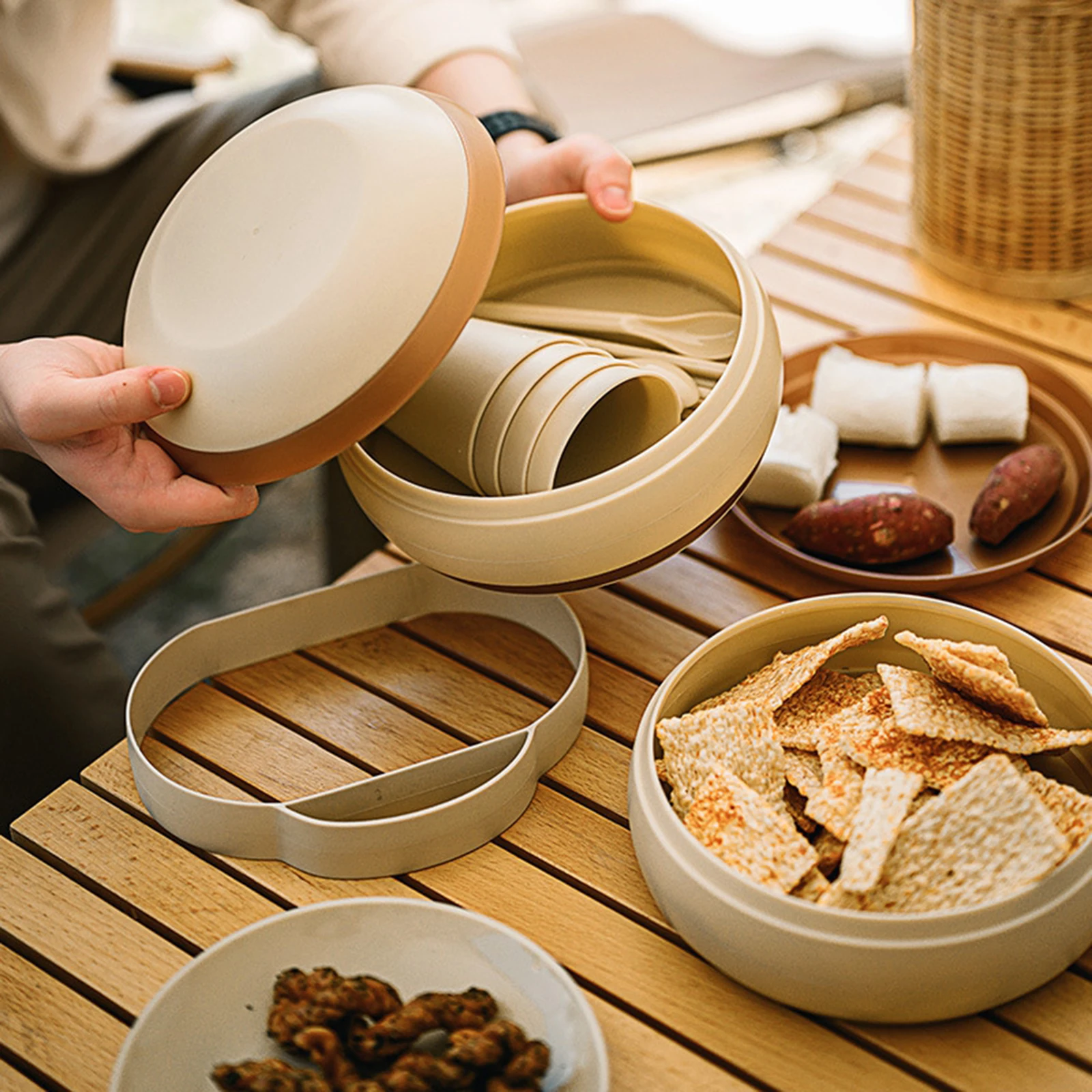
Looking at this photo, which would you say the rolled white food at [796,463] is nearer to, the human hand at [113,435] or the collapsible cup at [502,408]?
the collapsible cup at [502,408]

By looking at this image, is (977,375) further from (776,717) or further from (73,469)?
(73,469)

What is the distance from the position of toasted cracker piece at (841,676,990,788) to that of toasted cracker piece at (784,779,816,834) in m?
0.04

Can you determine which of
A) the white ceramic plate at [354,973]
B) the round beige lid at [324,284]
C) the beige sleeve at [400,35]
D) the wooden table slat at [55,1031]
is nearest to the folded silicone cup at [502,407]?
the round beige lid at [324,284]

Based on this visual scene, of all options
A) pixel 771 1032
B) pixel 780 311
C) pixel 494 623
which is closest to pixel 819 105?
pixel 780 311

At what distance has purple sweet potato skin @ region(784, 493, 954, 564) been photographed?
1.02 metres

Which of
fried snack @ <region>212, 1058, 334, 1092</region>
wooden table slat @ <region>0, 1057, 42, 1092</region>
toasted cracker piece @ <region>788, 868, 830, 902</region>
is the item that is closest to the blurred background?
wooden table slat @ <region>0, 1057, 42, 1092</region>

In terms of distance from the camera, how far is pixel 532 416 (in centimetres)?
92

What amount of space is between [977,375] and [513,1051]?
2.34 ft

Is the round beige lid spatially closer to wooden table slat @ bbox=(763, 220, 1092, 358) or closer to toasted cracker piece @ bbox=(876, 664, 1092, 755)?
toasted cracker piece @ bbox=(876, 664, 1092, 755)

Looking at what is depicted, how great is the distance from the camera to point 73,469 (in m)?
0.92

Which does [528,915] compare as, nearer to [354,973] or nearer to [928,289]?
[354,973]

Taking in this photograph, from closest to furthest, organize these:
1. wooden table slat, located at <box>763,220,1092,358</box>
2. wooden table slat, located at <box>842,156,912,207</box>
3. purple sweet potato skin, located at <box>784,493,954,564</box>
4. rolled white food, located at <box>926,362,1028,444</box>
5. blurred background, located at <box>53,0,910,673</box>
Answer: purple sweet potato skin, located at <box>784,493,954,564</box>, rolled white food, located at <box>926,362,1028,444</box>, wooden table slat, located at <box>763,220,1092,358</box>, wooden table slat, located at <box>842,156,912,207</box>, blurred background, located at <box>53,0,910,673</box>

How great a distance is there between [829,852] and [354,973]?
271mm

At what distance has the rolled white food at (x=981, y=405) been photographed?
44.7 inches
